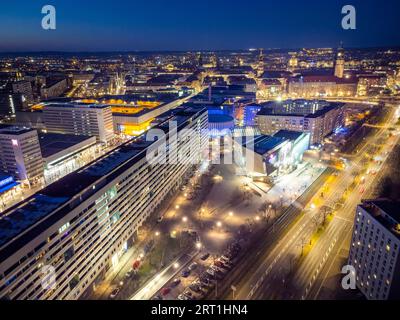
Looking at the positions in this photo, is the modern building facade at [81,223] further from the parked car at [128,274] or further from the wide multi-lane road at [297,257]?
the wide multi-lane road at [297,257]

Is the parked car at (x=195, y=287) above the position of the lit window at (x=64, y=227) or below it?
below

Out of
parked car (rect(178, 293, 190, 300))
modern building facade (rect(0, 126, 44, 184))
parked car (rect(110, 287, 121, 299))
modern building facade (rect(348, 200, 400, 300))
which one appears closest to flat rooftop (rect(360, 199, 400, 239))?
modern building facade (rect(348, 200, 400, 300))

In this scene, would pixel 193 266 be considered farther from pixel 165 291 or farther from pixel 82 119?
pixel 82 119

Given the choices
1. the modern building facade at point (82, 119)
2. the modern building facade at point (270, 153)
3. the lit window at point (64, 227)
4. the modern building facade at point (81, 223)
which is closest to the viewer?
the modern building facade at point (81, 223)

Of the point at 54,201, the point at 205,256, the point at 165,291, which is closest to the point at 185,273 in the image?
the point at 165,291

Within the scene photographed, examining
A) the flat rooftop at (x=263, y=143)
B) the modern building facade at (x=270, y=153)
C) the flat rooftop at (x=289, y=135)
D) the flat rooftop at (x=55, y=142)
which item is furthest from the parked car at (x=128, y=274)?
the flat rooftop at (x=289, y=135)

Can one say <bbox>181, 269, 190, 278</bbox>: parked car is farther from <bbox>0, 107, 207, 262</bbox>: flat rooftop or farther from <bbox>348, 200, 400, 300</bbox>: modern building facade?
<bbox>348, 200, 400, 300</bbox>: modern building facade
